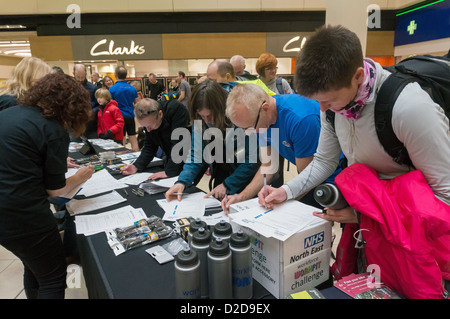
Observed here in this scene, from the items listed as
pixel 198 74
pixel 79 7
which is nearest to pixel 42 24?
pixel 79 7

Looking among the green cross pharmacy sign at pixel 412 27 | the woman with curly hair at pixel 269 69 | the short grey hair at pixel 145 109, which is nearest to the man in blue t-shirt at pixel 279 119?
the short grey hair at pixel 145 109

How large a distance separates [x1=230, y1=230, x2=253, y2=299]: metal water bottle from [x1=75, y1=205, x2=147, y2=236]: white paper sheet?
77cm

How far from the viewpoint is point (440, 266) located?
840mm

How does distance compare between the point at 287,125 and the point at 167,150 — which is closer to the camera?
the point at 287,125

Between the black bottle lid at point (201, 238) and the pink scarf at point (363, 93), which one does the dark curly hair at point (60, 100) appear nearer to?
the black bottle lid at point (201, 238)

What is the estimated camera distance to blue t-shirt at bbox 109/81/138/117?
17.0ft

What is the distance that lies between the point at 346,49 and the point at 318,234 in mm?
569

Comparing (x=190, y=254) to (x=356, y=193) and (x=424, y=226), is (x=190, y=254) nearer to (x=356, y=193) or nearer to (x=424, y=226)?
(x=356, y=193)

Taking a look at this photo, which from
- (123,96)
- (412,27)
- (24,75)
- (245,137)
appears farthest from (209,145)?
(412,27)

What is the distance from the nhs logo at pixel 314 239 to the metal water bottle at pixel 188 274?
354 mm

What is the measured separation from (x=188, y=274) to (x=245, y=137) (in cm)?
114

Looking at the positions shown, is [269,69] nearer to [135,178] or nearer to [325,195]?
[135,178]

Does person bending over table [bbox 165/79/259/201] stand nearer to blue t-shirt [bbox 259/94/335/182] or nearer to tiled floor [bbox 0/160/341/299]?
blue t-shirt [bbox 259/94/335/182]

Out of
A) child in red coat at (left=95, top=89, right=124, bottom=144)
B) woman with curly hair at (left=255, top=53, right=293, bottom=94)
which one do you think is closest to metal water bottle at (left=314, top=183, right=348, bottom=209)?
woman with curly hair at (left=255, top=53, right=293, bottom=94)
